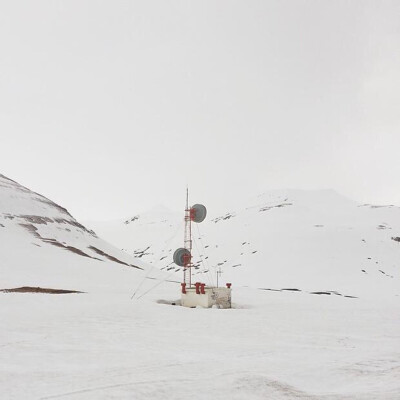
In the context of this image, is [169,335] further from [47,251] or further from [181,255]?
[47,251]

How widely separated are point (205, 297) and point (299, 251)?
3967 cm

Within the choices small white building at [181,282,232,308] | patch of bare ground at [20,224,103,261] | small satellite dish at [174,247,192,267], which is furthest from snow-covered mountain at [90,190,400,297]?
small white building at [181,282,232,308]

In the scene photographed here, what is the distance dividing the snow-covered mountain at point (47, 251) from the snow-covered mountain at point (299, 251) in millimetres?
14158

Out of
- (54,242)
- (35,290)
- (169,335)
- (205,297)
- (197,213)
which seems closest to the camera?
(169,335)

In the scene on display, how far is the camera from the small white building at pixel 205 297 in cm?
2802

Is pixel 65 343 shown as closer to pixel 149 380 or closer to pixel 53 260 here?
pixel 149 380

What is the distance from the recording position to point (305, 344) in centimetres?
1511

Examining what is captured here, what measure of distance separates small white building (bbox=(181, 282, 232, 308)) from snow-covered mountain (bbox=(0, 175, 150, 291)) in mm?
9271

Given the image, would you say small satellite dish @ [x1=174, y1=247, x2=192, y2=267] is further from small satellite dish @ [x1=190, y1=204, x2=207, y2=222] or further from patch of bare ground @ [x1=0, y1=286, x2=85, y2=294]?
patch of bare ground @ [x1=0, y1=286, x2=85, y2=294]

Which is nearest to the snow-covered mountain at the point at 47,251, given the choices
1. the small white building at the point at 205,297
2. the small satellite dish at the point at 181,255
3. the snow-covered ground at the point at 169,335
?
the snow-covered ground at the point at 169,335

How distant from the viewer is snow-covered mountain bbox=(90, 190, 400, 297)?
53.8 m

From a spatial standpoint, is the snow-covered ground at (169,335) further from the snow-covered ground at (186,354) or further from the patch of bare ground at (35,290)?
the patch of bare ground at (35,290)

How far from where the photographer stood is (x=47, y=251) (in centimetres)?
4662

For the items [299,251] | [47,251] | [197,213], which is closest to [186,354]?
[197,213]
